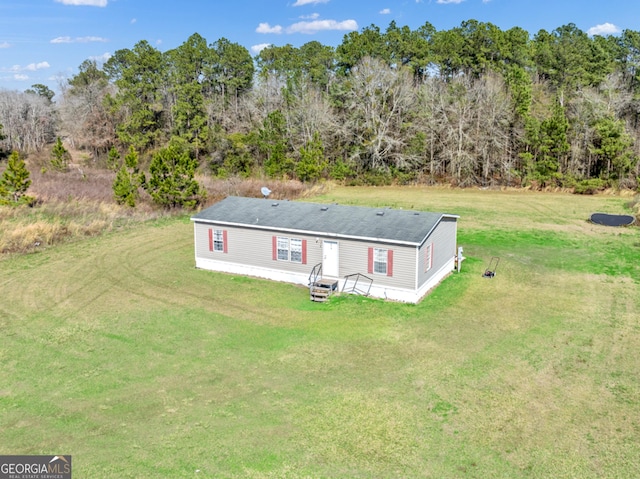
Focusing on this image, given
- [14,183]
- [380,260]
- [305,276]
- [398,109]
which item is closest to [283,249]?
[305,276]

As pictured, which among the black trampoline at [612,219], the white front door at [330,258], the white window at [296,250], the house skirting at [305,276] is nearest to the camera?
the house skirting at [305,276]

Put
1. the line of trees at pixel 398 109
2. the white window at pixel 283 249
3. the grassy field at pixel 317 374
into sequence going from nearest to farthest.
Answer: the grassy field at pixel 317 374 < the white window at pixel 283 249 < the line of trees at pixel 398 109

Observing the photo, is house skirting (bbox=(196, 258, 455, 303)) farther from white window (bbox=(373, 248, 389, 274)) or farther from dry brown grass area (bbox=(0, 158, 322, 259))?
dry brown grass area (bbox=(0, 158, 322, 259))

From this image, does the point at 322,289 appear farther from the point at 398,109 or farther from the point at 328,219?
the point at 398,109

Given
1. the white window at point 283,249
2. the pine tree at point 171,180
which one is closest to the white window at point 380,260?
the white window at point 283,249

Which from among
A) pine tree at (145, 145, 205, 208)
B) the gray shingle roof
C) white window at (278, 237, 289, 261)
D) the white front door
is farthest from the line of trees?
the white front door

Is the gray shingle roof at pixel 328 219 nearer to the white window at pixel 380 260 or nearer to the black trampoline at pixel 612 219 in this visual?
the white window at pixel 380 260
